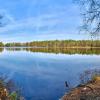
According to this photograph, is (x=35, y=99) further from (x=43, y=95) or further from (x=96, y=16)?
(x=96, y=16)

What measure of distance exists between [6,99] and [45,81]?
15.0 m

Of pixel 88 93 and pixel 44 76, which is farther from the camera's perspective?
pixel 44 76

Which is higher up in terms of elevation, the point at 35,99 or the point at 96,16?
the point at 96,16

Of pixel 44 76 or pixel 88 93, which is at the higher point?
pixel 88 93

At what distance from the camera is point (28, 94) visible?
1980cm

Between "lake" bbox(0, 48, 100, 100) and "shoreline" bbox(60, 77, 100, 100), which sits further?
"lake" bbox(0, 48, 100, 100)

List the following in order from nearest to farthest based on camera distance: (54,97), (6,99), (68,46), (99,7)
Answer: (6,99), (99,7), (54,97), (68,46)

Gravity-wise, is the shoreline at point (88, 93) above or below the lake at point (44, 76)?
above

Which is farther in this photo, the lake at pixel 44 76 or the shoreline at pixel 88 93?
the lake at pixel 44 76

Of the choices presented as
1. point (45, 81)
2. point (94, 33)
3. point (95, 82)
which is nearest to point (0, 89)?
point (94, 33)

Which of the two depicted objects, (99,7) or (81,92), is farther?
(81,92)

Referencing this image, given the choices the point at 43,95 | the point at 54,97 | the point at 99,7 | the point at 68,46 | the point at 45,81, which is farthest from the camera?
the point at 68,46

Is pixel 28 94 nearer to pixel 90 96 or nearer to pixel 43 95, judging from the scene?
pixel 43 95

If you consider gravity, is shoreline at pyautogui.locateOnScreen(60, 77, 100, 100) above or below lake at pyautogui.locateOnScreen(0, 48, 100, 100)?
above
